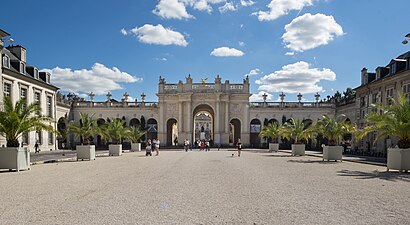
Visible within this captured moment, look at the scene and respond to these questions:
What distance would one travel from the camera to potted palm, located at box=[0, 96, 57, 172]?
57.4 ft

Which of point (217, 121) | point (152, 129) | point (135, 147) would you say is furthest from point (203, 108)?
point (135, 147)

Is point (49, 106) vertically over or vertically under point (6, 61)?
under

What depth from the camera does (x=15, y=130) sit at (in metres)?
18.9

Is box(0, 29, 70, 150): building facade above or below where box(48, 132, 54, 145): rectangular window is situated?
above

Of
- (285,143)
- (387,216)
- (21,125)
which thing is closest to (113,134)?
(21,125)

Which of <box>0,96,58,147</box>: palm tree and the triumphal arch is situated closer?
<box>0,96,58,147</box>: palm tree

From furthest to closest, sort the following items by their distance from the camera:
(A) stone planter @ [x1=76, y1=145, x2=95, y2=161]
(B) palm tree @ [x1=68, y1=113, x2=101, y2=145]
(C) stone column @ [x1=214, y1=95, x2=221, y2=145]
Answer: (C) stone column @ [x1=214, y1=95, x2=221, y2=145] < (B) palm tree @ [x1=68, y1=113, x2=101, y2=145] < (A) stone planter @ [x1=76, y1=145, x2=95, y2=161]

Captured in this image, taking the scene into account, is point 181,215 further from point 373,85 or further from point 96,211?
point 373,85

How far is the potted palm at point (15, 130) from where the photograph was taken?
17.5 meters

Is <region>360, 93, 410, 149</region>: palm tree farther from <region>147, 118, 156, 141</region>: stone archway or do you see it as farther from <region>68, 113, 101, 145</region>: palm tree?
<region>147, 118, 156, 141</region>: stone archway

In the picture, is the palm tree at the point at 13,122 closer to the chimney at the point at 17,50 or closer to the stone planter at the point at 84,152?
the stone planter at the point at 84,152

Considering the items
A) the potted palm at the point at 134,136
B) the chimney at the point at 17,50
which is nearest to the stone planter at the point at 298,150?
the potted palm at the point at 134,136

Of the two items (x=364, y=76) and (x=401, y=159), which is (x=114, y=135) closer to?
(x=401, y=159)

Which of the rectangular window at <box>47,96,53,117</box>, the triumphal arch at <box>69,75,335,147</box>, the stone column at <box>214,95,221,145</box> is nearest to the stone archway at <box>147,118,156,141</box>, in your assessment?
the triumphal arch at <box>69,75,335,147</box>
